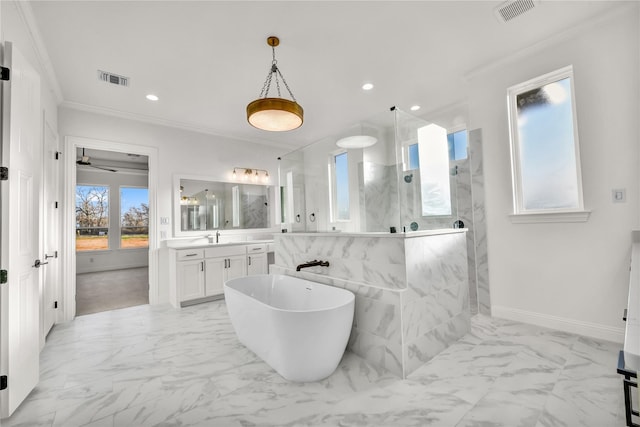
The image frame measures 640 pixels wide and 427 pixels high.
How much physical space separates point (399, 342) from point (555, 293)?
1786 mm

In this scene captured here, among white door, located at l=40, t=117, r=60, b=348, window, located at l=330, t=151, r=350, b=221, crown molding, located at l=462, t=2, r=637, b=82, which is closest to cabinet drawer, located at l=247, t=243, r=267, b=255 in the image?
window, located at l=330, t=151, r=350, b=221

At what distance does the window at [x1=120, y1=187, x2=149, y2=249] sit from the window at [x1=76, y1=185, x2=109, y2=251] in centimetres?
33

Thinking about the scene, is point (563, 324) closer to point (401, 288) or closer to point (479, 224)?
point (479, 224)

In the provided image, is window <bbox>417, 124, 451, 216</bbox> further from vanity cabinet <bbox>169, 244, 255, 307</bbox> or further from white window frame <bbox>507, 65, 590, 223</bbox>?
vanity cabinet <bbox>169, 244, 255, 307</bbox>

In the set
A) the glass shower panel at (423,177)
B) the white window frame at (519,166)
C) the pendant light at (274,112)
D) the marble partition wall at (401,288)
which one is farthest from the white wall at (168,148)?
the white window frame at (519,166)

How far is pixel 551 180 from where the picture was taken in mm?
2666

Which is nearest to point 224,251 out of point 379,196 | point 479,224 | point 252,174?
point 252,174

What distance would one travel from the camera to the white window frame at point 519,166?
2.46m

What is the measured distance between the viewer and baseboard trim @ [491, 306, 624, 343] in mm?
2303

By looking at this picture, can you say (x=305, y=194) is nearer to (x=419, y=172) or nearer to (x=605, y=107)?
(x=419, y=172)

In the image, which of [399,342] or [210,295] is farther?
[210,295]

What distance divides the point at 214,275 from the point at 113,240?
489 centimetres

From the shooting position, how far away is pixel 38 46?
242cm

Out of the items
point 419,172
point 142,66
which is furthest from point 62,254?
point 419,172
